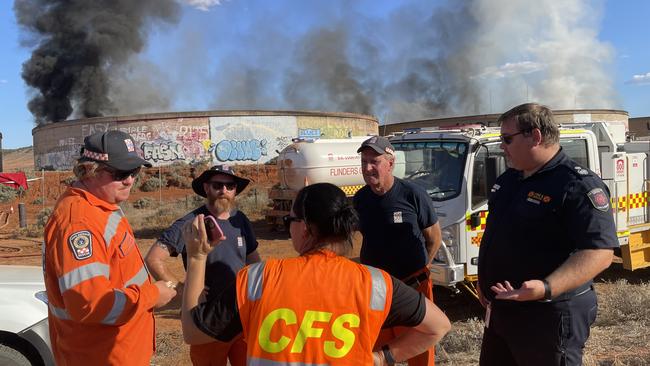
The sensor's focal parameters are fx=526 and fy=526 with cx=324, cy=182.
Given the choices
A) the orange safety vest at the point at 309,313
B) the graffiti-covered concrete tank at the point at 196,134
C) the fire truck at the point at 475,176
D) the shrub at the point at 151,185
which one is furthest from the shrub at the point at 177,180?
the orange safety vest at the point at 309,313

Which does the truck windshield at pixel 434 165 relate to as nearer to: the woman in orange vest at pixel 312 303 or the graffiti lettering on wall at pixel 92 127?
the woman in orange vest at pixel 312 303

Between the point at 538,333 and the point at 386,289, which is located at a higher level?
the point at 386,289

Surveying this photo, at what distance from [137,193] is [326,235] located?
31.2m

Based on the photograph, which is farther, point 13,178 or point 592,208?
point 13,178

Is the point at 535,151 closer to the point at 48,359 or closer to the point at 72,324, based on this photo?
the point at 72,324

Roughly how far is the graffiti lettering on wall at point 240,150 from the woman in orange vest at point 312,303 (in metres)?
38.2

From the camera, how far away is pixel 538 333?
2.72 meters

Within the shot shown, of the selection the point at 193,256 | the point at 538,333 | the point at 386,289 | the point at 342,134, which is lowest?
the point at 538,333

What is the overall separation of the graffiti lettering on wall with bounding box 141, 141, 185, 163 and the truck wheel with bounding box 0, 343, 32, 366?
36.4m

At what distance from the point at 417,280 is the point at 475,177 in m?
3.12

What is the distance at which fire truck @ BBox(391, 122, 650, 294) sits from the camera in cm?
653

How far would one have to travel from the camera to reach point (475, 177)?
22.2 ft

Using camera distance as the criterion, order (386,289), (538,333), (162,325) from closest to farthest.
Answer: (386,289)
(538,333)
(162,325)

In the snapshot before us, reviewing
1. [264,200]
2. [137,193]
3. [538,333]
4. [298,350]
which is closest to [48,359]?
[298,350]
